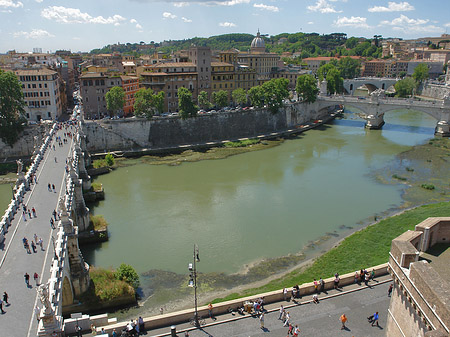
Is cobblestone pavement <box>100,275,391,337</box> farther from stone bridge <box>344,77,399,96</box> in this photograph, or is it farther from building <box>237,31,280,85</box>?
stone bridge <box>344,77,399,96</box>

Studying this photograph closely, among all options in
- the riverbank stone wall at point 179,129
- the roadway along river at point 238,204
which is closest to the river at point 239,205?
the roadway along river at point 238,204

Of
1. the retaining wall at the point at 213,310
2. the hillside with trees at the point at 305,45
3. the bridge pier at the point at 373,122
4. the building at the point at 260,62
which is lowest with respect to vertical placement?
the retaining wall at the point at 213,310

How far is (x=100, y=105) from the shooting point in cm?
4066

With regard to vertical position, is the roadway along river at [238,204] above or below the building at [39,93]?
below

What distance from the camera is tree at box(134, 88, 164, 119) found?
3786 centimetres

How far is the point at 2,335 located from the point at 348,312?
9.58m

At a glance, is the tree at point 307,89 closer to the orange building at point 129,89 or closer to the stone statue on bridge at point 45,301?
the orange building at point 129,89

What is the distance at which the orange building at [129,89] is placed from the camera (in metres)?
42.1

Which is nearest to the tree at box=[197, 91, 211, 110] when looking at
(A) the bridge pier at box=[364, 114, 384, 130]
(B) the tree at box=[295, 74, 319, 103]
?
(B) the tree at box=[295, 74, 319, 103]

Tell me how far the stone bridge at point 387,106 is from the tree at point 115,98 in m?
26.5

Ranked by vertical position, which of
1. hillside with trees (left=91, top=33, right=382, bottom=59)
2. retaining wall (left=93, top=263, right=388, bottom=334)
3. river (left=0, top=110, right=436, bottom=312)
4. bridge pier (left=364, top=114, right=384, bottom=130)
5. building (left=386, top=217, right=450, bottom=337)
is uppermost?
hillside with trees (left=91, top=33, right=382, bottom=59)

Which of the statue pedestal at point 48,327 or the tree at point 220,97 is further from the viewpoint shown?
the tree at point 220,97

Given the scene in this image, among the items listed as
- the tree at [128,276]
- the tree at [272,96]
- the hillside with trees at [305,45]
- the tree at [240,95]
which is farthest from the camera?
the hillside with trees at [305,45]

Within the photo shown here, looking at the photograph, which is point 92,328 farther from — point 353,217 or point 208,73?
point 208,73
